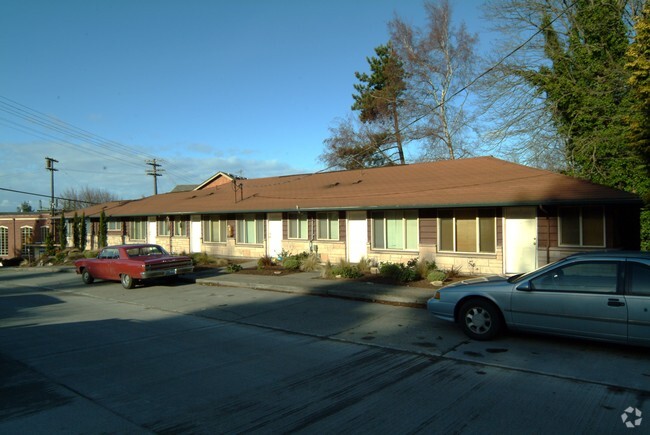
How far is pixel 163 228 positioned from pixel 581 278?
24368 mm

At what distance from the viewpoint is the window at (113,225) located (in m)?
29.9

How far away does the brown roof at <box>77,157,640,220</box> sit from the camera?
12461 mm

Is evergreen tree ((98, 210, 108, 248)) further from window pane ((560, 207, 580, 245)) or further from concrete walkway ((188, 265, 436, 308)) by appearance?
window pane ((560, 207, 580, 245))

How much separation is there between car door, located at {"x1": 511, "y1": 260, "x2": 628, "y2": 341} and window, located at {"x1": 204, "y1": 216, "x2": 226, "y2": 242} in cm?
1812

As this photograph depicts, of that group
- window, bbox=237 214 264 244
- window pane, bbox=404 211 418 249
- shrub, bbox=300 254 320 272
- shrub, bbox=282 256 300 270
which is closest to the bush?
window pane, bbox=404 211 418 249

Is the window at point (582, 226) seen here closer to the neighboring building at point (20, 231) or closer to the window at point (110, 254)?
the window at point (110, 254)

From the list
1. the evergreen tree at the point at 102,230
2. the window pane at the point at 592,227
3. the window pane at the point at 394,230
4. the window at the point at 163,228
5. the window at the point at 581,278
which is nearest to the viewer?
the window at the point at 581,278

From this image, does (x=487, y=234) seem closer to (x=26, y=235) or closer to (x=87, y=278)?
(x=87, y=278)

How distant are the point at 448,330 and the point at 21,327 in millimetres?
8635

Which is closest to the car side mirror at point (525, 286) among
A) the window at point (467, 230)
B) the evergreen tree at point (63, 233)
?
the window at point (467, 230)

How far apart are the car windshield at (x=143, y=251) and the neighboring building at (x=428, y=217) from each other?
475 centimetres

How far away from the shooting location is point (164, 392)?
505 centimetres

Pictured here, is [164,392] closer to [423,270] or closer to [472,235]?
[423,270]

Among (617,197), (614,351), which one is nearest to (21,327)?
(614,351)
